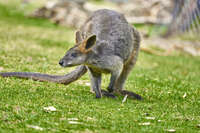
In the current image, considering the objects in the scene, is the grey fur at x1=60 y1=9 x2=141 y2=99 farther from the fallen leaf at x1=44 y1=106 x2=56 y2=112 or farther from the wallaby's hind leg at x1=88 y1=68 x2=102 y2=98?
the fallen leaf at x1=44 y1=106 x2=56 y2=112

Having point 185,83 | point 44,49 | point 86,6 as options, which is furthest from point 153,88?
point 86,6

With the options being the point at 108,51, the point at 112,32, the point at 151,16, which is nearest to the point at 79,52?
the point at 108,51

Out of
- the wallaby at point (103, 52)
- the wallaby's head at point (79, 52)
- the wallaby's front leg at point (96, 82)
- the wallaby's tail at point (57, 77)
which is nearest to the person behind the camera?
the wallaby's head at point (79, 52)

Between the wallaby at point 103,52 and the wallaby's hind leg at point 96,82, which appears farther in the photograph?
the wallaby's hind leg at point 96,82

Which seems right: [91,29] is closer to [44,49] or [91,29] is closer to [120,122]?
[120,122]

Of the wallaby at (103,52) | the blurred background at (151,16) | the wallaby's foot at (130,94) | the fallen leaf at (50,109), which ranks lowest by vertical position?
the wallaby's foot at (130,94)

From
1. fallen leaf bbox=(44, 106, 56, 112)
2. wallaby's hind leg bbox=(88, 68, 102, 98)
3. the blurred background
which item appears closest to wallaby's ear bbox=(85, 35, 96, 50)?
wallaby's hind leg bbox=(88, 68, 102, 98)

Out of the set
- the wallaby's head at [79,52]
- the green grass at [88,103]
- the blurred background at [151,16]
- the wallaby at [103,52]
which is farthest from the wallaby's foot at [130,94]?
the blurred background at [151,16]

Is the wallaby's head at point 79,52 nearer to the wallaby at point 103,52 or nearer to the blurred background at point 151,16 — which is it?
the wallaby at point 103,52

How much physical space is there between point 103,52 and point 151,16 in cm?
1462

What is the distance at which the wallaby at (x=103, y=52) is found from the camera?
14.8ft

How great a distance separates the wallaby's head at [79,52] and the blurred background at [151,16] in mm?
7182

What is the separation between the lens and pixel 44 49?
970 cm

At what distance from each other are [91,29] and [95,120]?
1.90 metres
